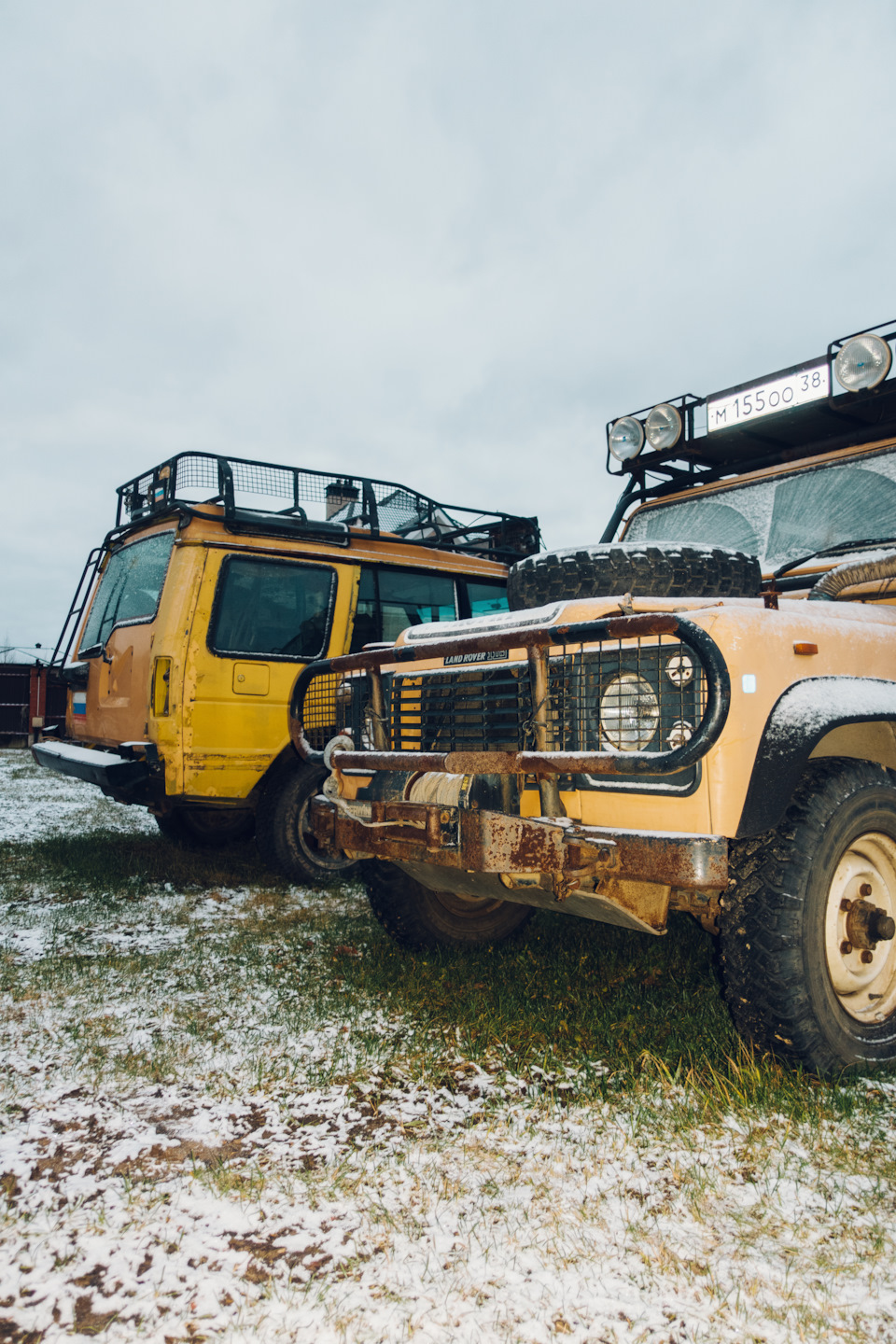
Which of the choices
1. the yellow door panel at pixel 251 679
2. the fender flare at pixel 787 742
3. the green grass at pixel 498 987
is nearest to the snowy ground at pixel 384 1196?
the green grass at pixel 498 987

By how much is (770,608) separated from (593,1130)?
161cm

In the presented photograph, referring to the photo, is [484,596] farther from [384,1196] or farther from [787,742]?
[384,1196]

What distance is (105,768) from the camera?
511cm

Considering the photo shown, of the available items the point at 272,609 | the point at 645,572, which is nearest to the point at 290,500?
the point at 272,609

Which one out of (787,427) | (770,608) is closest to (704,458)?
(787,427)

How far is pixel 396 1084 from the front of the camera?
271cm

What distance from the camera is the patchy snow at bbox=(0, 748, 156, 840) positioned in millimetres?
7809

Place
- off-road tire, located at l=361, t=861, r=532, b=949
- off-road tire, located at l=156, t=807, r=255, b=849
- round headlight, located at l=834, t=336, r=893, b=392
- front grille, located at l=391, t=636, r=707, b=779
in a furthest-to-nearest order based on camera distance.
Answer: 1. off-road tire, located at l=156, t=807, r=255, b=849
2. off-road tire, located at l=361, t=861, r=532, b=949
3. round headlight, located at l=834, t=336, r=893, b=392
4. front grille, located at l=391, t=636, r=707, b=779

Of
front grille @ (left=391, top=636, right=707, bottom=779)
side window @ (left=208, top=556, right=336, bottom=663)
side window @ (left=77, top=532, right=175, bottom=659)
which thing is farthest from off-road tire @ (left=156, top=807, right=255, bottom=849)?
front grille @ (left=391, top=636, right=707, bottom=779)

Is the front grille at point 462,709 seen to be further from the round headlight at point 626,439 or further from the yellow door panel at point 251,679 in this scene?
the yellow door panel at point 251,679

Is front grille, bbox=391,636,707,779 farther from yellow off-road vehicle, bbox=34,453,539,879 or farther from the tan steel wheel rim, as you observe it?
yellow off-road vehicle, bbox=34,453,539,879

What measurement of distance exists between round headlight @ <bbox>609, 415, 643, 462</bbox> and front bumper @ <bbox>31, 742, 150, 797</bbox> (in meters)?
3.32

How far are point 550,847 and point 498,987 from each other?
122 centimetres

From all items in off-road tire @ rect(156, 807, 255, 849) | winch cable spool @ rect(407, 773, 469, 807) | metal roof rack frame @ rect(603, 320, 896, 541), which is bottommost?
off-road tire @ rect(156, 807, 255, 849)
